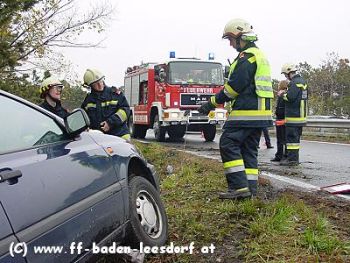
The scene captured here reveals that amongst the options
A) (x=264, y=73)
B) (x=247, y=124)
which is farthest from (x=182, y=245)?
(x=264, y=73)

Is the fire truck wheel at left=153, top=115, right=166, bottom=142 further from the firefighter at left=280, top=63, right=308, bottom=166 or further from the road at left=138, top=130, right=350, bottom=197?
the firefighter at left=280, top=63, right=308, bottom=166

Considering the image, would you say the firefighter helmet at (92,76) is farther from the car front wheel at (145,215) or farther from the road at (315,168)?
the road at (315,168)

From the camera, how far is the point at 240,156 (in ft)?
15.8

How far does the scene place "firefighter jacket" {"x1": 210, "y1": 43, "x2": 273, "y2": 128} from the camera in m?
4.77

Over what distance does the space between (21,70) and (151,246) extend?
16282 millimetres

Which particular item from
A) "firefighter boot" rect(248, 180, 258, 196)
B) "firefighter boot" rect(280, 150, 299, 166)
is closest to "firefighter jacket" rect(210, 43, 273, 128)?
"firefighter boot" rect(248, 180, 258, 196)

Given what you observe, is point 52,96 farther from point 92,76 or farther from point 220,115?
point 220,115

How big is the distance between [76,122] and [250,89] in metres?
2.36

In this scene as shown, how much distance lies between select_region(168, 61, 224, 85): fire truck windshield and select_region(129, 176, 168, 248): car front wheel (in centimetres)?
1034

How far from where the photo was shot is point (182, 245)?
357 cm

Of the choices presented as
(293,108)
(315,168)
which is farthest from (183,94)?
(315,168)

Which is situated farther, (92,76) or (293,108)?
(293,108)

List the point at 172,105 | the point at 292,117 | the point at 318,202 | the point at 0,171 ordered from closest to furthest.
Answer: the point at 0,171 < the point at 318,202 < the point at 292,117 < the point at 172,105

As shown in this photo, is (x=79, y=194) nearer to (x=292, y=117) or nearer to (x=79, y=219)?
(x=79, y=219)
